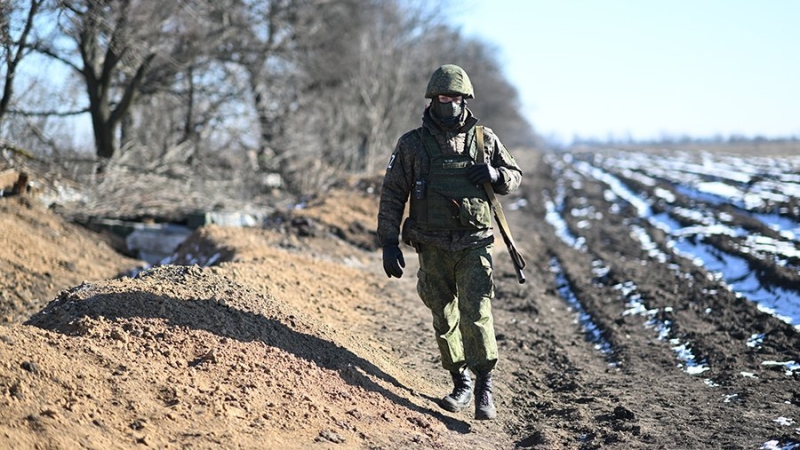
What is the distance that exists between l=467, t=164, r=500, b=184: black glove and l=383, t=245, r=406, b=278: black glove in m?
0.68

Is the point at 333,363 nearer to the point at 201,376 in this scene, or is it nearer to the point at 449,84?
the point at 201,376

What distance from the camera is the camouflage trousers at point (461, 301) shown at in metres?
5.60

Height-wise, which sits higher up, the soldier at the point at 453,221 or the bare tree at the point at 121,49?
the bare tree at the point at 121,49

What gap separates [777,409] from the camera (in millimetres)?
5730

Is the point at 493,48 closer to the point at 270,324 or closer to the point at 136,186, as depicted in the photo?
the point at 136,186

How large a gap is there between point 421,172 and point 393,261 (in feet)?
1.98

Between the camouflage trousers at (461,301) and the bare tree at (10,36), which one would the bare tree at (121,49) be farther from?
the camouflage trousers at (461,301)

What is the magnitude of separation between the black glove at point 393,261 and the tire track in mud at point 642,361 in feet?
4.20

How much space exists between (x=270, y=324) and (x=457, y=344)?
1.27 m

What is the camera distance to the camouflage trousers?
5598 millimetres

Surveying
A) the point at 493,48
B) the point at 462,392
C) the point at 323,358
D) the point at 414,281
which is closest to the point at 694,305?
the point at 414,281

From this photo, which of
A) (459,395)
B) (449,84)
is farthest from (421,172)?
(459,395)

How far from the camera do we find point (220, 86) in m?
19.0

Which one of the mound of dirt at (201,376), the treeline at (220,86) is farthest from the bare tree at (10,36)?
the mound of dirt at (201,376)
